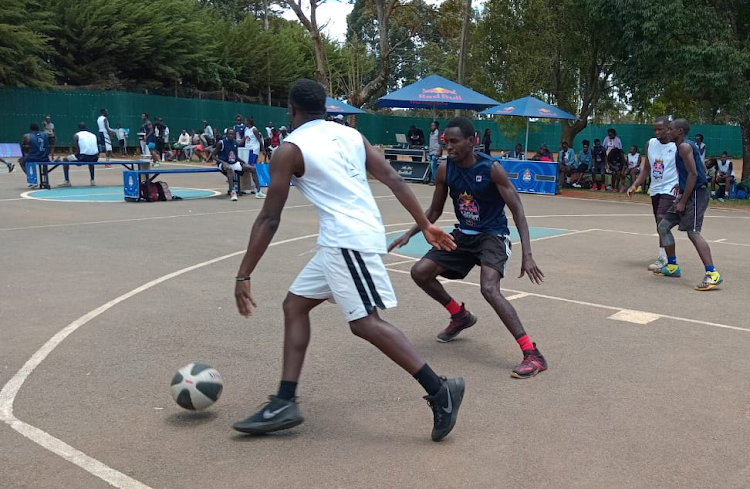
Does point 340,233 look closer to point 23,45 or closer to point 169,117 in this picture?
point 23,45

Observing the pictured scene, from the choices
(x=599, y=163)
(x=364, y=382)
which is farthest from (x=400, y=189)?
(x=599, y=163)

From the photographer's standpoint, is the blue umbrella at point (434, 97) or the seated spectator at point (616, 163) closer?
the seated spectator at point (616, 163)

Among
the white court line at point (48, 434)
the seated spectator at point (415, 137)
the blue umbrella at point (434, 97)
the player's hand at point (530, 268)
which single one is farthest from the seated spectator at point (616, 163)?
the white court line at point (48, 434)

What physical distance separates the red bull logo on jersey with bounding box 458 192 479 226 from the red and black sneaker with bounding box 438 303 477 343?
81 cm

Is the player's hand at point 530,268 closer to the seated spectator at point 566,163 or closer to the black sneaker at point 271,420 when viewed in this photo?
the black sneaker at point 271,420

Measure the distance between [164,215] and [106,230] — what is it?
2248 mm

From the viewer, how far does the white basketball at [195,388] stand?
4547 mm

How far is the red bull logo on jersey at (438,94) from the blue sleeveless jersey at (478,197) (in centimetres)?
1839

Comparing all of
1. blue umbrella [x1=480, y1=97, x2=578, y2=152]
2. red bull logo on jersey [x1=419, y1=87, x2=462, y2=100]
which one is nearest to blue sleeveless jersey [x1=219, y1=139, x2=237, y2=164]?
red bull logo on jersey [x1=419, y1=87, x2=462, y2=100]

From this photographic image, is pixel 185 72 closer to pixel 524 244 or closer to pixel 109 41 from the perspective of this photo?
pixel 109 41

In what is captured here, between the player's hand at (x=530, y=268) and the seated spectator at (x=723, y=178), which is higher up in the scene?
the player's hand at (x=530, y=268)

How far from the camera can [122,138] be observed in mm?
34594

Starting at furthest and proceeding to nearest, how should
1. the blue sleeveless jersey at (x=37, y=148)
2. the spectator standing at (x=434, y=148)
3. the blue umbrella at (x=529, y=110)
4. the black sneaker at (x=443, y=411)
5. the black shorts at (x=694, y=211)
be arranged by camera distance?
the spectator standing at (x=434, y=148) < the blue umbrella at (x=529, y=110) < the blue sleeveless jersey at (x=37, y=148) < the black shorts at (x=694, y=211) < the black sneaker at (x=443, y=411)

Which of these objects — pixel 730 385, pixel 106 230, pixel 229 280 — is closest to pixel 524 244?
pixel 730 385
